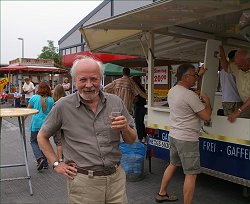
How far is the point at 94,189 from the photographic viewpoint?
86.4 inches

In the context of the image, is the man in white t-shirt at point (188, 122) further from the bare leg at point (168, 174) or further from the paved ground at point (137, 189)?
the paved ground at point (137, 189)

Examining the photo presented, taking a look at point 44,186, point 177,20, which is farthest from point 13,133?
point 177,20

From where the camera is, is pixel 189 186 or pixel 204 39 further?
pixel 204 39

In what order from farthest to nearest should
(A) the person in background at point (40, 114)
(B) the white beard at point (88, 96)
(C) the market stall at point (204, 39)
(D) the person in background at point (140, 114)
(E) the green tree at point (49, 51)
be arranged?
(E) the green tree at point (49, 51)
(D) the person in background at point (140, 114)
(A) the person in background at point (40, 114)
(C) the market stall at point (204, 39)
(B) the white beard at point (88, 96)

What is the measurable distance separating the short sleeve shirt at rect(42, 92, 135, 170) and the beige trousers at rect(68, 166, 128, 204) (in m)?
0.09

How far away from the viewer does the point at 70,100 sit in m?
2.24

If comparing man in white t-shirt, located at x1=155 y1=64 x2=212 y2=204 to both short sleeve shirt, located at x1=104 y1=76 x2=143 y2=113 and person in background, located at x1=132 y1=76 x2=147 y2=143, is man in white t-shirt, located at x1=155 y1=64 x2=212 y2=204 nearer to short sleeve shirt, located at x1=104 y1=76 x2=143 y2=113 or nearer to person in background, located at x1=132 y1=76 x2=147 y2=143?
short sleeve shirt, located at x1=104 y1=76 x2=143 y2=113

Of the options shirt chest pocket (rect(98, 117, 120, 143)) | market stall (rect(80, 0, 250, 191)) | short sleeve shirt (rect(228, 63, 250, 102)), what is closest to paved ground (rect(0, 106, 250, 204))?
market stall (rect(80, 0, 250, 191))

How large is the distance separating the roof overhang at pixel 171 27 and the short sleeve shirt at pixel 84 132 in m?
1.58

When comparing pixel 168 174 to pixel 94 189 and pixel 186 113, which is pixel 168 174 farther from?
pixel 94 189

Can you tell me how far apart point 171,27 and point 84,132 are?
2.98 metres

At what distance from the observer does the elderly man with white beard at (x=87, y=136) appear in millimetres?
2168

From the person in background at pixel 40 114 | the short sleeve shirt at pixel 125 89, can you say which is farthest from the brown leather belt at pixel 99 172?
the short sleeve shirt at pixel 125 89

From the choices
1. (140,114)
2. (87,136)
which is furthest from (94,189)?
(140,114)
